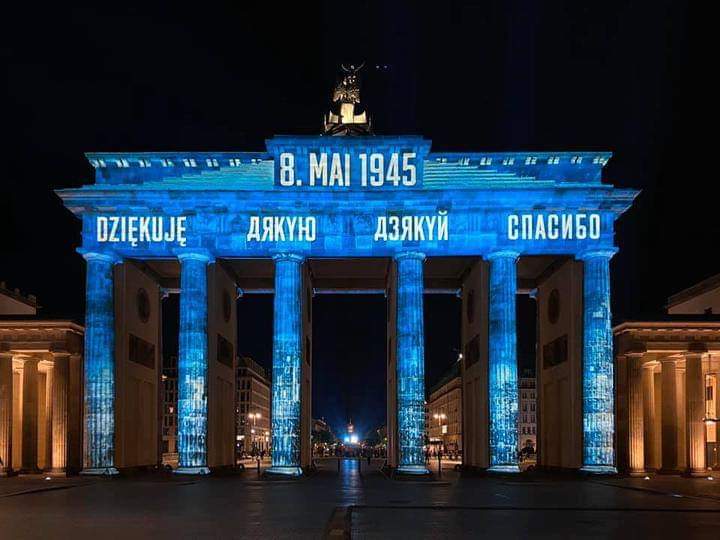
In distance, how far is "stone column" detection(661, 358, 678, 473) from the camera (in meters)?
60.4

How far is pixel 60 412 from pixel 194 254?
14.2 metres

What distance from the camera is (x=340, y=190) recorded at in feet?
171

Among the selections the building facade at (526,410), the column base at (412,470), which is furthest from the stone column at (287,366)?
the building facade at (526,410)

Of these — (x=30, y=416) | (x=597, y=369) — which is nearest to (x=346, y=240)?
(x=597, y=369)

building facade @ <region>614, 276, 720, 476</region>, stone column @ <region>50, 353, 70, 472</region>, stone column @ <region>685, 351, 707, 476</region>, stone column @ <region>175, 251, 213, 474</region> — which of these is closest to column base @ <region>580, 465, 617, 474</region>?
building facade @ <region>614, 276, 720, 476</region>

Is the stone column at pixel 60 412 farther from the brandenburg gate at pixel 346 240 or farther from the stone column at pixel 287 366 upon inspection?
the stone column at pixel 287 366

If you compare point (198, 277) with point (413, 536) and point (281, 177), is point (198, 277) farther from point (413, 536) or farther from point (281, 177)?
point (413, 536)

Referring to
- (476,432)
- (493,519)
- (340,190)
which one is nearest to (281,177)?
(340,190)

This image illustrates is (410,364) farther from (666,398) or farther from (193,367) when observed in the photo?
(666,398)

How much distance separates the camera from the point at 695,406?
59688mm

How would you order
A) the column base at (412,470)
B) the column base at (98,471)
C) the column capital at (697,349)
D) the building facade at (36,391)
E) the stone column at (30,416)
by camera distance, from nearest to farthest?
the column base at (98,471) < the column base at (412,470) < the building facade at (36,391) < the column capital at (697,349) < the stone column at (30,416)

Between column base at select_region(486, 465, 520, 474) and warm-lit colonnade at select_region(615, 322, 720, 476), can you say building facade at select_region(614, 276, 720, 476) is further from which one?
column base at select_region(486, 465, 520, 474)

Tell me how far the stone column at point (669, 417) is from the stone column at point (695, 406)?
131cm

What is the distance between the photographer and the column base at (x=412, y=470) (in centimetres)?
5109
